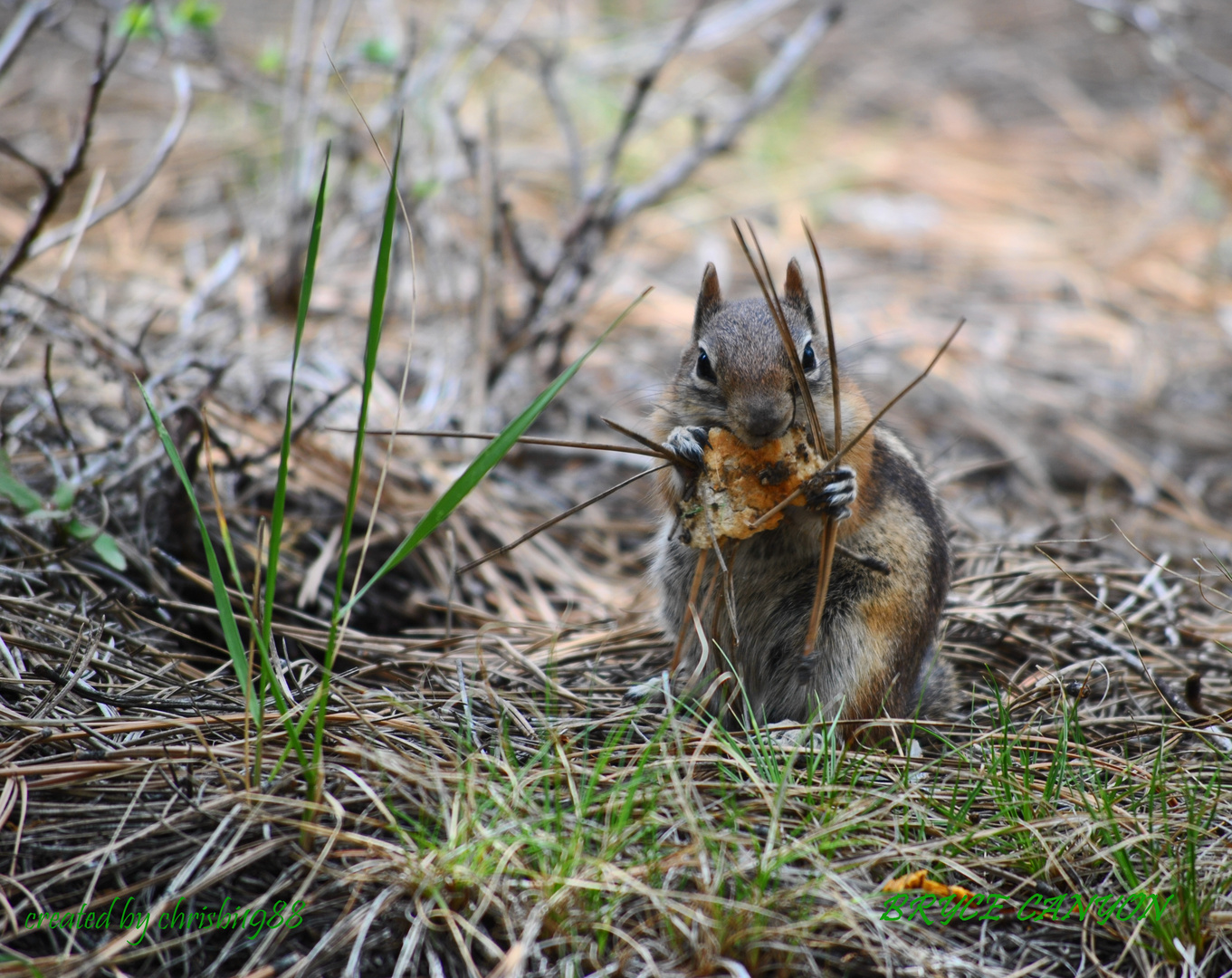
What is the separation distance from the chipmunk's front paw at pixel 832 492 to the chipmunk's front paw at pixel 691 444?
0.26 meters

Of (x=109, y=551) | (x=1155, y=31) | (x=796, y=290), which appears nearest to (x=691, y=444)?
(x=796, y=290)

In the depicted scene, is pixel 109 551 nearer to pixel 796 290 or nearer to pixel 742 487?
pixel 742 487

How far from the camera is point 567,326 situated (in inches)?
164

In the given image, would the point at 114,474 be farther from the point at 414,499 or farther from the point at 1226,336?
the point at 1226,336

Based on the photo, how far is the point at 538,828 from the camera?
1.77 meters

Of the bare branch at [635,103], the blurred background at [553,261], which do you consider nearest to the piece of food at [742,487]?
the blurred background at [553,261]

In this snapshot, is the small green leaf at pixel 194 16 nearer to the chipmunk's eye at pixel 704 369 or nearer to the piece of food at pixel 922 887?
the chipmunk's eye at pixel 704 369

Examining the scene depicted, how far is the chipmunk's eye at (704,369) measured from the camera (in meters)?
2.54

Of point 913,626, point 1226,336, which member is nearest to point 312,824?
point 913,626

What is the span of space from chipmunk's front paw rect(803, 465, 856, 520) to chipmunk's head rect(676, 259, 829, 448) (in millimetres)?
165

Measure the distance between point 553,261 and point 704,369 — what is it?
2075 mm

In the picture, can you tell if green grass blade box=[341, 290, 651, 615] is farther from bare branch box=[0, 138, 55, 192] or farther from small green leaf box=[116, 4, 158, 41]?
small green leaf box=[116, 4, 158, 41]

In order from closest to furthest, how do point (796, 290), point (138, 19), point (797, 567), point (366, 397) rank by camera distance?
point (366, 397) → point (797, 567) → point (796, 290) → point (138, 19)

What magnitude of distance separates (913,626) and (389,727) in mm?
1296
